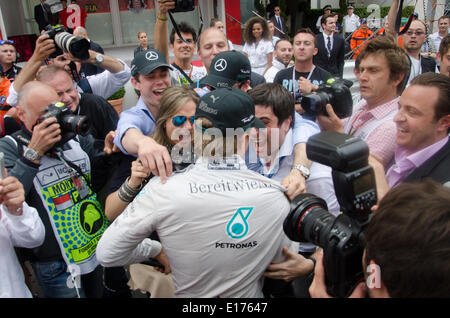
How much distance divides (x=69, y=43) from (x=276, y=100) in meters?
1.51

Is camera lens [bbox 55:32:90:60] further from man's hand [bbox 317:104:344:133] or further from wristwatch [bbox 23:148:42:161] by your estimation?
man's hand [bbox 317:104:344:133]

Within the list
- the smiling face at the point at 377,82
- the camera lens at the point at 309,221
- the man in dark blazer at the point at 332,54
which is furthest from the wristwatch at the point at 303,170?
the man in dark blazer at the point at 332,54

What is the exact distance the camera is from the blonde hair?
190 cm

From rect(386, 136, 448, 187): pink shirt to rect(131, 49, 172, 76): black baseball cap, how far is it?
1.50 meters

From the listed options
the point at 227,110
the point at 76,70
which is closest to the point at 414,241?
the point at 227,110

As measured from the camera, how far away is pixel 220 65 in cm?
261

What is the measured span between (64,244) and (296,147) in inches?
54.5

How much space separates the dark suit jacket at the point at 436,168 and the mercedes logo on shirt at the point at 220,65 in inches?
55.6

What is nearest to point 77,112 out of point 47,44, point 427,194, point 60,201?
point 47,44

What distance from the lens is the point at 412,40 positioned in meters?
4.62

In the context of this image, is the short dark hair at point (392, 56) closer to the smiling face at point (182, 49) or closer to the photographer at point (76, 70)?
the smiling face at point (182, 49)

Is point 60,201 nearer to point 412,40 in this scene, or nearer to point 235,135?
point 235,135

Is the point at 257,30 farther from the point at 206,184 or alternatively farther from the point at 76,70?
the point at 206,184

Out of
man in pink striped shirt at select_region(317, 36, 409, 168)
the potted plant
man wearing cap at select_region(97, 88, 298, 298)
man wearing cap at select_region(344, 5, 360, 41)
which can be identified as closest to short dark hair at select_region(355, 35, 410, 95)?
man in pink striped shirt at select_region(317, 36, 409, 168)
